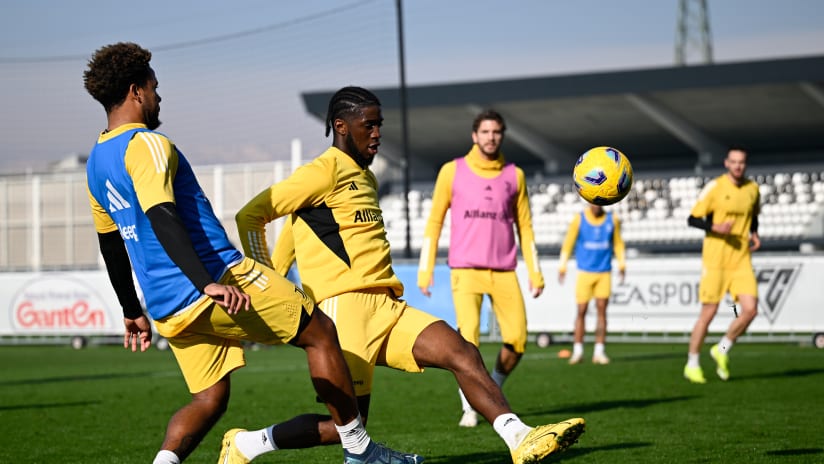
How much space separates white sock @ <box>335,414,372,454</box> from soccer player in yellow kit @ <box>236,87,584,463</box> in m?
→ 0.39

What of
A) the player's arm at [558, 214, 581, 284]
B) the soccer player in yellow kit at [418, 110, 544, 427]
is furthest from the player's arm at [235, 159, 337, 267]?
the player's arm at [558, 214, 581, 284]

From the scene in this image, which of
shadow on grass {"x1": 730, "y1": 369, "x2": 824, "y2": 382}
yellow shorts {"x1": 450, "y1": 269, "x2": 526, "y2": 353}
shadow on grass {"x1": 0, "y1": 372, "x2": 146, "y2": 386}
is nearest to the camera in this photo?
yellow shorts {"x1": 450, "y1": 269, "x2": 526, "y2": 353}

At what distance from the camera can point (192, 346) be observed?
5488 mm

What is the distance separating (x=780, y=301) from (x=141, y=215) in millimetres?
16214

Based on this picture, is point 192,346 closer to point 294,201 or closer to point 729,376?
point 294,201

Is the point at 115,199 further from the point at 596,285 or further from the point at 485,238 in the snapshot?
the point at 596,285

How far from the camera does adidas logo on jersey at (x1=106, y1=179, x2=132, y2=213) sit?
516 cm

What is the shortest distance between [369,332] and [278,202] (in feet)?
2.79

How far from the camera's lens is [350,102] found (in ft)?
20.7

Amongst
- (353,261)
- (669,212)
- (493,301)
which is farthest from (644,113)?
(353,261)

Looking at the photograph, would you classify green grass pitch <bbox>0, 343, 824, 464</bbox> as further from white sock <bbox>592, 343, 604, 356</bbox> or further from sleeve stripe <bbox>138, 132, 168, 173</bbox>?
sleeve stripe <bbox>138, 132, 168, 173</bbox>

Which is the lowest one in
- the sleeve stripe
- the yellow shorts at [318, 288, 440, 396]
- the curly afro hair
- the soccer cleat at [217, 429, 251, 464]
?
the soccer cleat at [217, 429, 251, 464]

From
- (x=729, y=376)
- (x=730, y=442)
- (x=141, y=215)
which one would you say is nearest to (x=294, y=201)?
(x=141, y=215)

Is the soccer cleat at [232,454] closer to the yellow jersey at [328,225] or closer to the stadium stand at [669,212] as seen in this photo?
the yellow jersey at [328,225]
